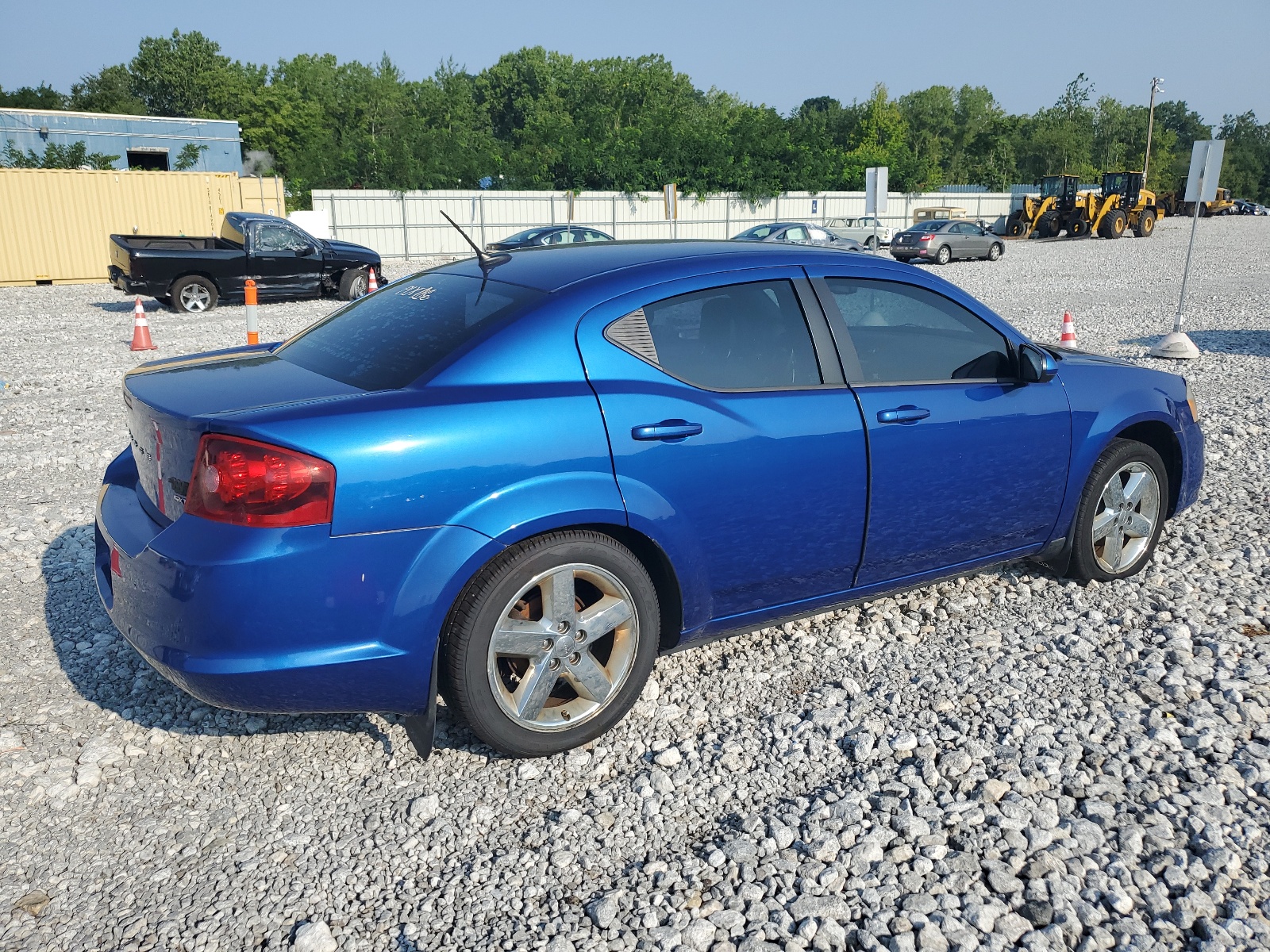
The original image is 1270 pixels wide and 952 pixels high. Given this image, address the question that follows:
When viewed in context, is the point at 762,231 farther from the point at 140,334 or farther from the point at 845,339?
the point at 845,339

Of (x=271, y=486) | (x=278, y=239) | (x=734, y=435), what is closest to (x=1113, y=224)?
(x=278, y=239)

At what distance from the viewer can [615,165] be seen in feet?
142

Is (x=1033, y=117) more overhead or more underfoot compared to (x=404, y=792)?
more overhead

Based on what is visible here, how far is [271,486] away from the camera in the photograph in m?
2.81

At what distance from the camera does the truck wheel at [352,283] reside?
19031 millimetres

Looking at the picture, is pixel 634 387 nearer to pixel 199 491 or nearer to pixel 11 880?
pixel 199 491

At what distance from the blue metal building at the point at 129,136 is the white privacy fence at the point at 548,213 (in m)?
4.59

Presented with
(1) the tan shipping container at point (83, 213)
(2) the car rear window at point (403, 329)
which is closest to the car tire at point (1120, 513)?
(2) the car rear window at point (403, 329)

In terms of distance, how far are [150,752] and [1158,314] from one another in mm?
17094

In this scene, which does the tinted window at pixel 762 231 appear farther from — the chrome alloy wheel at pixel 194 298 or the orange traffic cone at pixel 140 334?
the orange traffic cone at pixel 140 334

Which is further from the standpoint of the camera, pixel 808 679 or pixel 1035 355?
pixel 1035 355

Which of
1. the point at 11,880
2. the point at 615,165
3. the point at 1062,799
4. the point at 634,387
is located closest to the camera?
the point at 11,880

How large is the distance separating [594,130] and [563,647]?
46.7m

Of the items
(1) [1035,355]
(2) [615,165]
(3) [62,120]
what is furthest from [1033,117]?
(1) [1035,355]
